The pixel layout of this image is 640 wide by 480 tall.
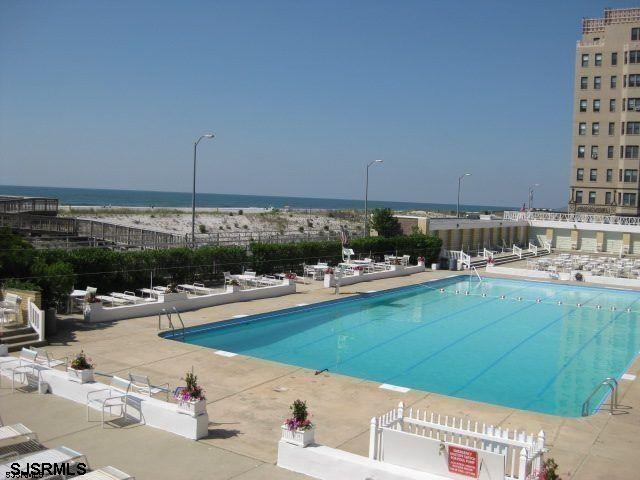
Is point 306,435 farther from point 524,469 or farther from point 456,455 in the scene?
point 524,469

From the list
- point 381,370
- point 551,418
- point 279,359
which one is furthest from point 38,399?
point 551,418

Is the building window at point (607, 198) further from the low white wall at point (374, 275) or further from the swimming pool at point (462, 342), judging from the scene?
the swimming pool at point (462, 342)

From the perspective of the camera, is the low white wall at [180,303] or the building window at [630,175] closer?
the low white wall at [180,303]

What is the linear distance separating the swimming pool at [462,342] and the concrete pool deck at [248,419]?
1.95 m

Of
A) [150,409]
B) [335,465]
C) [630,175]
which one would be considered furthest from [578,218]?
[335,465]

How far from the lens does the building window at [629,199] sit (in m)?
56.4

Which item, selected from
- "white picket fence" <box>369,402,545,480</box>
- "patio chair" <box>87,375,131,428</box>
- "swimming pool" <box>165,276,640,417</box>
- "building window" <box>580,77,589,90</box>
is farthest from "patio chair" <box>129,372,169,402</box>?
"building window" <box>580,77,589,90</box>

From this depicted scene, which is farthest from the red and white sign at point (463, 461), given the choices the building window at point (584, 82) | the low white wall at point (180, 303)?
the building window at point (584, 82)

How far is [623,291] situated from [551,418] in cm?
2347

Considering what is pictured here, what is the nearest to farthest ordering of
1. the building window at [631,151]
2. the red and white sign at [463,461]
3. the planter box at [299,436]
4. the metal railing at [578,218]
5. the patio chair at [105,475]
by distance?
the patio chair at [105,475] < the red and white sign at [463,461] < the planter box at [299,436] < the metal railing at [578,218] < the building window at [631,151]

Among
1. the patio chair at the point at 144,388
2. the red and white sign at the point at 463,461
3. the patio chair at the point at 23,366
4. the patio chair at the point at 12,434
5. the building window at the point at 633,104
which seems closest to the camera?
the red and white sign at the point at 463,461

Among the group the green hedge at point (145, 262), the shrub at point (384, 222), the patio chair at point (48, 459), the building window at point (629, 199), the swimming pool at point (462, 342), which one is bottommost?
the swimming pool at point (462, 342)

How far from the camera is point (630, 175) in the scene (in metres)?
55.9

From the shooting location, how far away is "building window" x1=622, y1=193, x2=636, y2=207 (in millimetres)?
56406
